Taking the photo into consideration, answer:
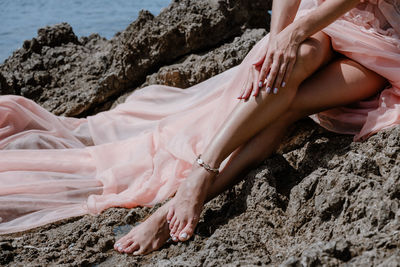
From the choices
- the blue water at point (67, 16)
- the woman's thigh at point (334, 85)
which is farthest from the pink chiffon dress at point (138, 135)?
the blue water at point (67, 16)

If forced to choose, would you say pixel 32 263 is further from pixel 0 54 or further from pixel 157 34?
pixel 0 54

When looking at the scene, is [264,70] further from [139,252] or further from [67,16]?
[67,16]

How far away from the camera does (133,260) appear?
2041 mm

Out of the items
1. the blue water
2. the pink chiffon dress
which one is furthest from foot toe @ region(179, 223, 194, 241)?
the blue water

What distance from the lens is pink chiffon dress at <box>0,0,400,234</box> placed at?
2.33 metres

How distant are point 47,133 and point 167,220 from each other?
1.47 m

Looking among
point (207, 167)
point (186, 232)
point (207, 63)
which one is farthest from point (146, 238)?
point (207, 63)

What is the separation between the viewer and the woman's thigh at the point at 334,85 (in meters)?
2.30

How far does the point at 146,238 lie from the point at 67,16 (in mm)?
12317

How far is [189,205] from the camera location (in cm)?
216

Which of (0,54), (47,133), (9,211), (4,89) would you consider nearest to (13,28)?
(0,54)

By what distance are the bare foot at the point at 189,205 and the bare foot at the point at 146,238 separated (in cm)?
4

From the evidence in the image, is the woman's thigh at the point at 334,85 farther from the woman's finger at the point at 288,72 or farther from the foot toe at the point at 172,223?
the foot toe at the point at 172,223

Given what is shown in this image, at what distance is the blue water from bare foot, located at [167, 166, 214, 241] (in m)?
9.51
